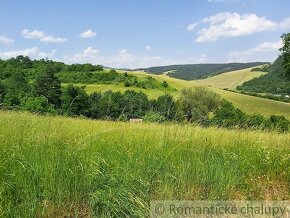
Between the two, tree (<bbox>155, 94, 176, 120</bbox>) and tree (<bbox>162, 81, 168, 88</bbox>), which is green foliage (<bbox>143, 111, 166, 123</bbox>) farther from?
tree (<bbox>162, 81, 168, 88</bbox>)

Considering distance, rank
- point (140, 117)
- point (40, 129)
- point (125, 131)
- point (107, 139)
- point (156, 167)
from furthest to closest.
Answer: point (140, 117)
point (125, 131)
point (107, 139)
point (40, 129)
point (156, 167)

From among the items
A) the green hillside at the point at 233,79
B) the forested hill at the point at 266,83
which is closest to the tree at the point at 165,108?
the forested hill at the point at 266,83

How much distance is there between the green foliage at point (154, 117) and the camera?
6.66m

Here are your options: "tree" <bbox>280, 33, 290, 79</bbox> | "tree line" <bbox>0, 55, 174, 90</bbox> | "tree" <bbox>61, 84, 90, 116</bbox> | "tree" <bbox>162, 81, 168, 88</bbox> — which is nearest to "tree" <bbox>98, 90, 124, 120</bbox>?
"tree" <bbox>61, 84, 90, 116</bbox>

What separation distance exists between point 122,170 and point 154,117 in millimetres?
2982

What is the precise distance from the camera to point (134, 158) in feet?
13.8

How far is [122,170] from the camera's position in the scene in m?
3.86

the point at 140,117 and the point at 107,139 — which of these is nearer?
the point at 107,139

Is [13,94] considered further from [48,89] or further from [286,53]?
[286,53]

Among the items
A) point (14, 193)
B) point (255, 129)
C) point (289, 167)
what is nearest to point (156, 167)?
point (14, 193)

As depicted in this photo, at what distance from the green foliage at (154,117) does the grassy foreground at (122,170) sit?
2.67 feet

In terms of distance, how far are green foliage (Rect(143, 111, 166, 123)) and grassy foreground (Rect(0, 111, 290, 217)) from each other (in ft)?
2.67

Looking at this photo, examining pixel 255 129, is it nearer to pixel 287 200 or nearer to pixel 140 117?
pixel 140 117

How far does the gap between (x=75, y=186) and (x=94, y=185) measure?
0.20m
